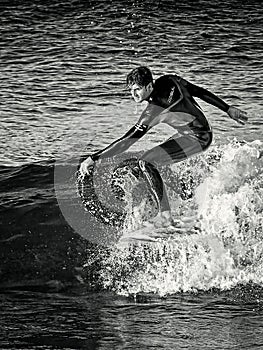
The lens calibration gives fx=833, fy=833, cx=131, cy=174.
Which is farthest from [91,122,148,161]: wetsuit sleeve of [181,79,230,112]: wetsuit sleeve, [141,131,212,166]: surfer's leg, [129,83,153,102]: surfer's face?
[181,79,230,112]: wetsuit sleeve

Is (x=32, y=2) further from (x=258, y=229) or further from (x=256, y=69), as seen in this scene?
(x=258, y=229)

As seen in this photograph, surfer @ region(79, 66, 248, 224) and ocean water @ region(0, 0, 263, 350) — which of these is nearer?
ocean water @ region(0, 0, 263, 350)

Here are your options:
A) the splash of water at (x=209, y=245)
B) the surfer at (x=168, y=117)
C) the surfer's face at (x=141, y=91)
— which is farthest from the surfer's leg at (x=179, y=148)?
the splash of water at (x=209, y=245)

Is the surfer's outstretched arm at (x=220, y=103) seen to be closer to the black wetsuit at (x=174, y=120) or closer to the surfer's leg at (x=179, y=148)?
the black wetsuit at (x=174, y=120)

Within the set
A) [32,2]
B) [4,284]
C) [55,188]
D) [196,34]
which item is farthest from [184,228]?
[32,2]

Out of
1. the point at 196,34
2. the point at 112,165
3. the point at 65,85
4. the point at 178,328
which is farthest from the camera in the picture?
the point at 196,34

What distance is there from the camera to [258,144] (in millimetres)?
12289

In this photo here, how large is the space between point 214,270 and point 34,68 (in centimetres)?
781

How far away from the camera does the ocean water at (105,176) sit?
8.62m

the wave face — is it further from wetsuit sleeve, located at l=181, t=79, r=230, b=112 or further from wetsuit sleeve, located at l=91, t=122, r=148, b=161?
wetsuit sleeve, located at l=181, t=79, r=230, b=112

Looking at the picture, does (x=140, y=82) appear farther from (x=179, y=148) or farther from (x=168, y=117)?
(x=179, y=148)

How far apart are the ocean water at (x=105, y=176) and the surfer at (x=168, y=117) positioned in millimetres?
968

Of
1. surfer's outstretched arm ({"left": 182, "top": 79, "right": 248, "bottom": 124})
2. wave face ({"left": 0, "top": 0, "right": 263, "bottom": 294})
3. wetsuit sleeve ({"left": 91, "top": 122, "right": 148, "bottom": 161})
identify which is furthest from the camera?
wave face ({"left": 0, "top": 0, "right": 263, "bottom": 294})

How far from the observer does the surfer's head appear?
928 cm
